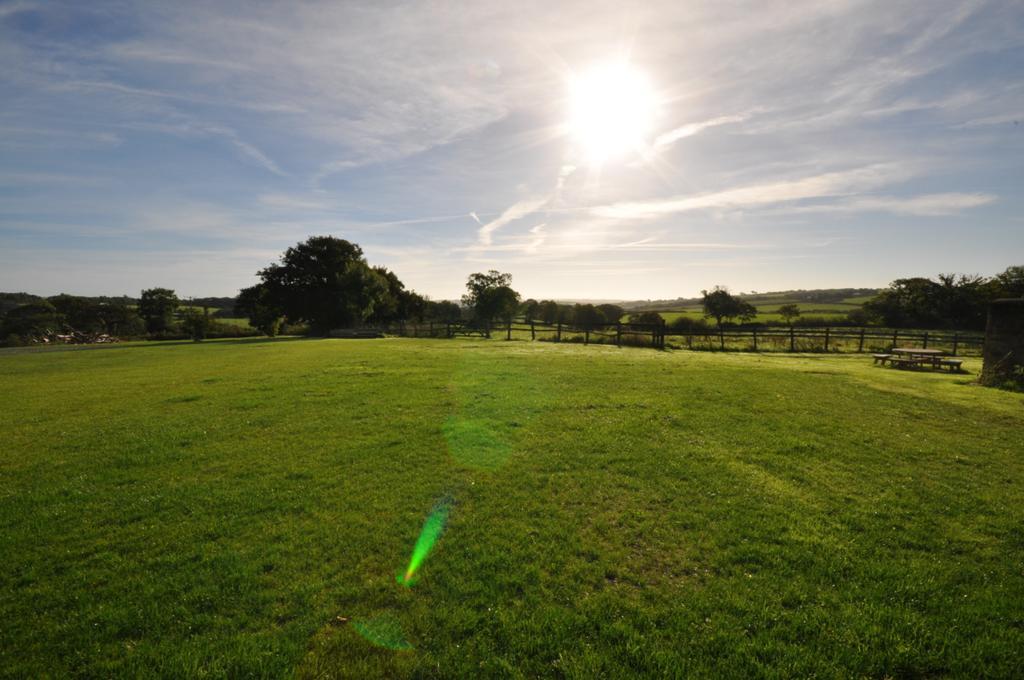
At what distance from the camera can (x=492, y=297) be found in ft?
297

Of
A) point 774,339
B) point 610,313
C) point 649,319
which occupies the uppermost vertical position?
point 610,313

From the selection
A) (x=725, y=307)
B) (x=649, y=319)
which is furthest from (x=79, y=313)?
(x=725, y=307)

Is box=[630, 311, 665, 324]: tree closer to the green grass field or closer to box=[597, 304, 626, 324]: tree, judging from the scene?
box=[597, 304, 626, 324]: tree

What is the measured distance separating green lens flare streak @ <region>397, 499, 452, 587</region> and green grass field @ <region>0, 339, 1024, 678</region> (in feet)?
0.48

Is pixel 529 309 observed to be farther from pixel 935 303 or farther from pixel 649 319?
pixel 935 303

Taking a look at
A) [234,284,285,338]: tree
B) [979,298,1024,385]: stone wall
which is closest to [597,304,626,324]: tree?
[234,284,285,338]: tree

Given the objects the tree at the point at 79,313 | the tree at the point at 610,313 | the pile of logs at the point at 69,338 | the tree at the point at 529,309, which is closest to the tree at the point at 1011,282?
the tree at the point at 610,313

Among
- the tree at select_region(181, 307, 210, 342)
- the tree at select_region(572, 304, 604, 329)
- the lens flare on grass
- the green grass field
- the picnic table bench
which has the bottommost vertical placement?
the lens flare on grass

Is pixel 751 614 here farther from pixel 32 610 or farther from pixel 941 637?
pixel 32 610

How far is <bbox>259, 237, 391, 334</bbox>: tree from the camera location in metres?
49.6

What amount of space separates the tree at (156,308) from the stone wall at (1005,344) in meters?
81.5

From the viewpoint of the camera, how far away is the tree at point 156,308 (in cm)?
6084

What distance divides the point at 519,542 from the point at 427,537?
1.21 meters

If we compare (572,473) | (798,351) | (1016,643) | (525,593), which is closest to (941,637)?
(1016,643)
